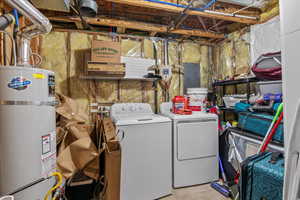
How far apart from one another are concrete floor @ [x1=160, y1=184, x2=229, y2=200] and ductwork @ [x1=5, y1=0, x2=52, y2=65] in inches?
84.0

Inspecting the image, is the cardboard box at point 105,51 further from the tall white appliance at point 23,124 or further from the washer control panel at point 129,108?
the tall white appliance at point 23,124

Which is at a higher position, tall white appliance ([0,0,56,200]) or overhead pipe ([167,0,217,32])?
overhead pipe ([167,0,217,32])

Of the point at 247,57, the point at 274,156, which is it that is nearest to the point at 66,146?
the point at 274,156

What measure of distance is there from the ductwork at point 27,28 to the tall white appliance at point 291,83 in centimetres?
159

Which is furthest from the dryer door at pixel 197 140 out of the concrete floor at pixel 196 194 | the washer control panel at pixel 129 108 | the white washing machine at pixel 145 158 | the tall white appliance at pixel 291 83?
the tall white appliance at pixel 291 83

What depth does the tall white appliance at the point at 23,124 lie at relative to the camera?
981 millimetres

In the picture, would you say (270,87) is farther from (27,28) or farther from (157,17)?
(27,28)

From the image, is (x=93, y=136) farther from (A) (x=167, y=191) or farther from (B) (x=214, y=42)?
(B) (x=214, y=42)

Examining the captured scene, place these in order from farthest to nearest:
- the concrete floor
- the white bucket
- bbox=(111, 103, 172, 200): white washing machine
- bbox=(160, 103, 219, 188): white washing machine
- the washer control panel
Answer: the white bucket, the washer control panel, bbox=(160, 103, 219, 188): white washing machine, the concrete floor, bbox=(111, 103, 172, 200): white washing machine

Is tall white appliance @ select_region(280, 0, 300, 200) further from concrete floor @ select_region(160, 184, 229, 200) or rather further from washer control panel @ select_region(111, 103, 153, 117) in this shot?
washer control panel @ select_region(111, 103, 153, 117)

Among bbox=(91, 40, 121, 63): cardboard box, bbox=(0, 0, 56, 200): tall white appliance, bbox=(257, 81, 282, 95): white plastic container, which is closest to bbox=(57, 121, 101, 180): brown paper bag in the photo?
bbox=(0, 0, 56, 200): tall white appliance

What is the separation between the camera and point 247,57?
250 cm

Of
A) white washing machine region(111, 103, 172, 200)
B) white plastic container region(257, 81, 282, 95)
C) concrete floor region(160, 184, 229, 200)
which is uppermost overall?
white plastic container region(257, 81, 282, 95)

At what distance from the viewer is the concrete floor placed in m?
1.86
